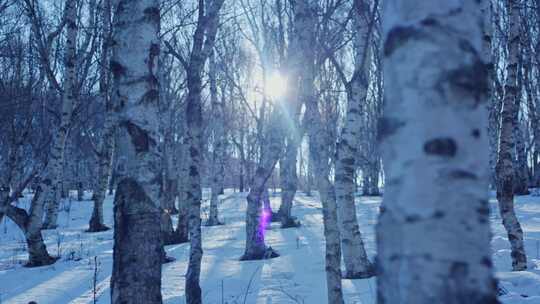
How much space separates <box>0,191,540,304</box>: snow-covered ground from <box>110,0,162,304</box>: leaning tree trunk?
199 centimetres

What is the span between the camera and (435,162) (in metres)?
0.96

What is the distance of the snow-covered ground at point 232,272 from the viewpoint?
530 centimetres

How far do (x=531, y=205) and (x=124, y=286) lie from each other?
14112 mm

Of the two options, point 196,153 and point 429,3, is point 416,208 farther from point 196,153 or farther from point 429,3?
point 196,153

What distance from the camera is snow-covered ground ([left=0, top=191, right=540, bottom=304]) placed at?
5.30 metres

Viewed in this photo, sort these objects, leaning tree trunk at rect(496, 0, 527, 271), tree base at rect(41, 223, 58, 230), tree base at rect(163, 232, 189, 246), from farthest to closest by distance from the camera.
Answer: tree base at rect(41, 223, 58, 230)
tree base at rect(163, 232, 189, 246)
leaning tree trunk at rect(496, 0, 527, 271)

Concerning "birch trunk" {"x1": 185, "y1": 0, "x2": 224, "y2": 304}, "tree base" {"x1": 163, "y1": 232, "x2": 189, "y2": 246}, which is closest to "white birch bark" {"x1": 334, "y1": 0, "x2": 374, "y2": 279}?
"birch trunk" {"x1": 185, "y1": 0, "x2": 224, "y2": 304}

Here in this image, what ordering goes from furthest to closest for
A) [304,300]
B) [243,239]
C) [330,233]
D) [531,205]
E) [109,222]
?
[109,222] < [531,205] < [243,239] < [304,300] < [330,233]

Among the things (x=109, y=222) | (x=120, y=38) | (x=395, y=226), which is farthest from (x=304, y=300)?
(x=109, y=222)

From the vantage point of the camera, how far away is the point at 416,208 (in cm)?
96

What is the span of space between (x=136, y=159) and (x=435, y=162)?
100 inches

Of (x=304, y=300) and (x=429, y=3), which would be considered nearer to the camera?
(x=429, y=3)

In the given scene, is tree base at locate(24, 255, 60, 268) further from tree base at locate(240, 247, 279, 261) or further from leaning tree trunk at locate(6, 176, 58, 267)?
tree base at locate(240, 247, 279, 261)

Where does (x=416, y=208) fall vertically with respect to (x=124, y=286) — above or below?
above
